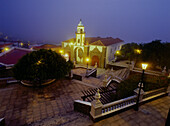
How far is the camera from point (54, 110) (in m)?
7.67

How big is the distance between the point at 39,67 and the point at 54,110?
14.8 feet

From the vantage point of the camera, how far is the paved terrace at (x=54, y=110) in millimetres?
6246

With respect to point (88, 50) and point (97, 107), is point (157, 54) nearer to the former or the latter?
point (88, 50)

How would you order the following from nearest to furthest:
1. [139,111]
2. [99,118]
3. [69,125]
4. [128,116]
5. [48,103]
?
[69,125] → [99,118] → [128,116] → [139,111] → [48,103]

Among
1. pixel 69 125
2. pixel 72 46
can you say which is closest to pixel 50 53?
pixel 69 125

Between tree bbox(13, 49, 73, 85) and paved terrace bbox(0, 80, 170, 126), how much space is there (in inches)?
63.0

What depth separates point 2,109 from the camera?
7559 mm

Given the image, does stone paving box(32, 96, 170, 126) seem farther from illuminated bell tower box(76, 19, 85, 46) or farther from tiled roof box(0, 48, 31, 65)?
illuminated bell tower box(76, 19, 85, 46)

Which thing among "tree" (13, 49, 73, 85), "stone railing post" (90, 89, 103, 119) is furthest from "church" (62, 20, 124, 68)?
"stone railing post" (90, 89, 103, 119)

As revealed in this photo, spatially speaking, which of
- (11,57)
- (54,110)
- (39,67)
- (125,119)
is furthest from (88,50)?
(125,119)

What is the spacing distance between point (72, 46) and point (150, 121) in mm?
24267

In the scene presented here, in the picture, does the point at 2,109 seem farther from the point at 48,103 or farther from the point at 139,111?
the point at 139,111

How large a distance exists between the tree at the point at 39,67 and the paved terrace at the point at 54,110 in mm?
1601

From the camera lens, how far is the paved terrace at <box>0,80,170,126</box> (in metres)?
6.25
